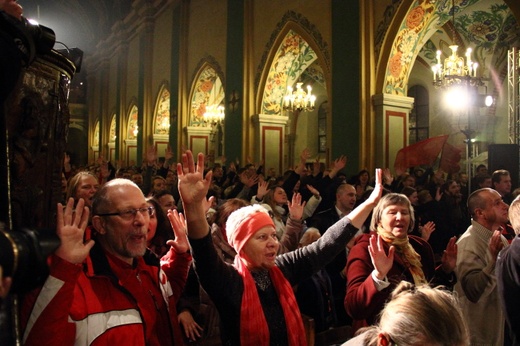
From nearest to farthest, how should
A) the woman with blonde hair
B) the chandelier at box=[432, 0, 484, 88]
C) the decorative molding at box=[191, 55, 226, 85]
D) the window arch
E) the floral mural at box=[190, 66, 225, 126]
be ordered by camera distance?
1. the woman with blonde hair
2. the chandelier at box=[432, 0, 484, 88]
3. the decorative molding at box=[191, 55, 226, 85]
4. the floral mural at box=[190, 66, 225, 126]
5. the window arch

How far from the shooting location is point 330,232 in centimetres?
244

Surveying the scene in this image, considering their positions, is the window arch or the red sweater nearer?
the red sweater

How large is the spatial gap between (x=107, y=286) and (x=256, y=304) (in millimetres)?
625

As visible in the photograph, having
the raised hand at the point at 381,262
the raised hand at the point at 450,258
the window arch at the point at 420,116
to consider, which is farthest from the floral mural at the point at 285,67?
the raised hand at the point at 381,262

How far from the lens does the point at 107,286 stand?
5.88ft

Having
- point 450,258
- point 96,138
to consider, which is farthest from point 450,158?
point 96,138

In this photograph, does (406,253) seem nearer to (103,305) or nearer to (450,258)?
(450,258)

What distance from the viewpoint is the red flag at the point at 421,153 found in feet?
23.4

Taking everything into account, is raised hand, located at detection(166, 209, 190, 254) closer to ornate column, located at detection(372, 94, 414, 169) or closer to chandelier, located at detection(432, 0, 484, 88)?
ornate column, located at detection(372, 94, 414, 169)

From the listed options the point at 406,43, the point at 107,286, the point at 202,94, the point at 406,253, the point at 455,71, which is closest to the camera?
the point at 107,286

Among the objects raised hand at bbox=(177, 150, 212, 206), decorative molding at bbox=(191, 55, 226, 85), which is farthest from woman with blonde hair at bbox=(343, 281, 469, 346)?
decorative molding at bbox=(191, 55, 226, 85)

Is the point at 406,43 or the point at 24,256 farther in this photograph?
the point at 406,43

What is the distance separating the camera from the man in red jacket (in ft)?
4.79

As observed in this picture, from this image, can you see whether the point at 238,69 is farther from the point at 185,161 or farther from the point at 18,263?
the point at 18,263
